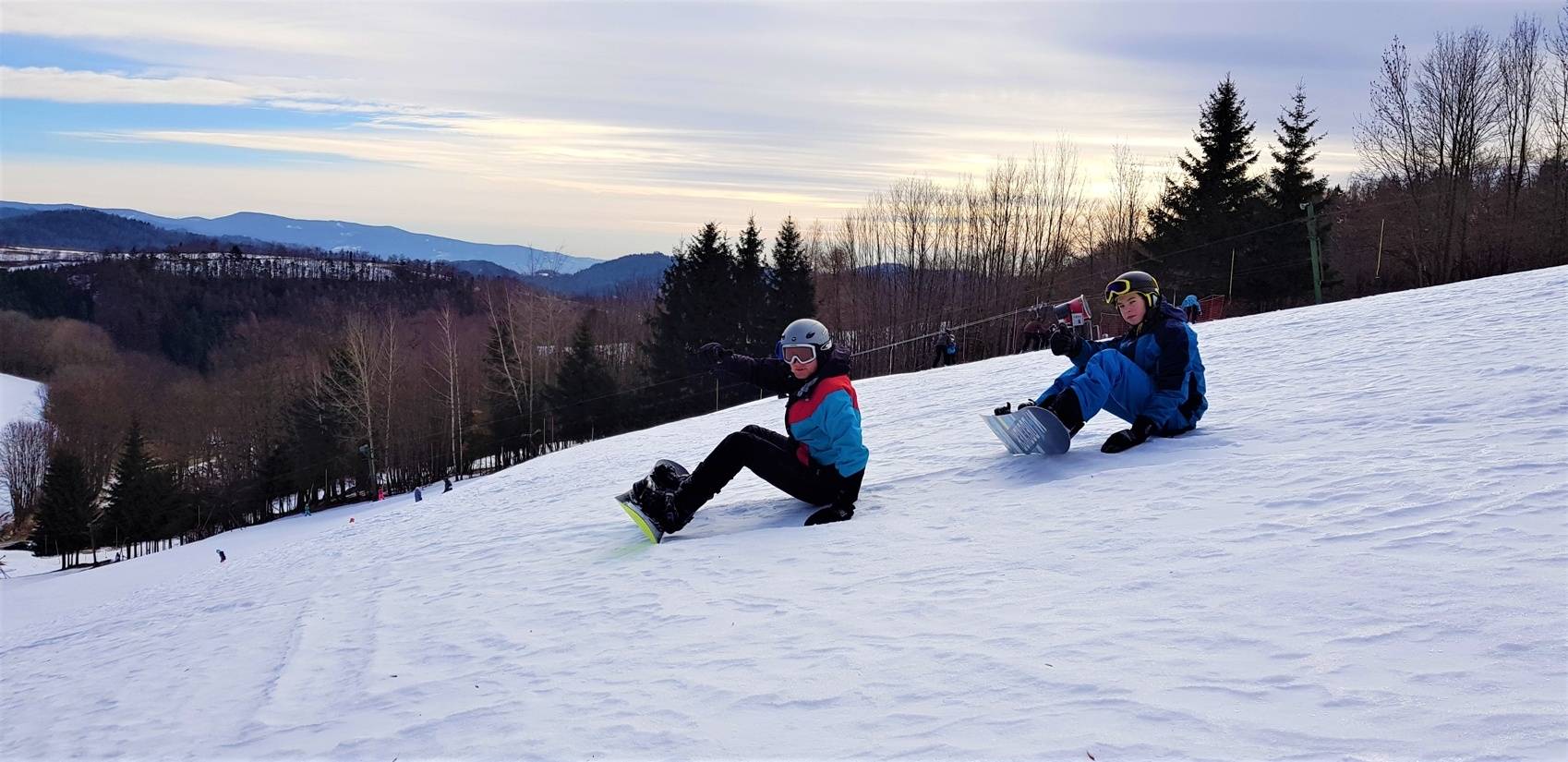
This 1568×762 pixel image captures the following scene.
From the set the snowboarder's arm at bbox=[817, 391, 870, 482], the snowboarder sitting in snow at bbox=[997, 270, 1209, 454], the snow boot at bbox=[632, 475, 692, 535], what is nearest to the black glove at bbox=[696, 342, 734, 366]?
the snowboarder's arm at bbox=[817, 391, 870, 482]

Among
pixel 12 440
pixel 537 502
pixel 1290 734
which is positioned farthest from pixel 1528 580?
pixel 12 440

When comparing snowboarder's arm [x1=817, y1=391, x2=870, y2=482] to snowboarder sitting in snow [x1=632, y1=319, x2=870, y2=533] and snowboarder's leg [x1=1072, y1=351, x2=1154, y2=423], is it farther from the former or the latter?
snowboarder's leg [x1=1072, y1=351, x2=1154, y2=423]

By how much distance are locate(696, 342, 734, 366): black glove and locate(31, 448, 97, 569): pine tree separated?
6610 centimetres

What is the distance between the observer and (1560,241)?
32.0 meters

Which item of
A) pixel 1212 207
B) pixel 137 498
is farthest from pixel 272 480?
pixel 1212 207

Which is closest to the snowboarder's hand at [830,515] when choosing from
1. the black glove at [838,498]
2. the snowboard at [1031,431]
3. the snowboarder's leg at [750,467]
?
the black glove at [838,498]

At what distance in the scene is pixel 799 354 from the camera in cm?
619

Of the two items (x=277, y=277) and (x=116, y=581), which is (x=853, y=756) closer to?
(x=116, y=581)

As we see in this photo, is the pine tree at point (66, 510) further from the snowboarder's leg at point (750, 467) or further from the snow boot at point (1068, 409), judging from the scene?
the snow boot at point (1068, 409)

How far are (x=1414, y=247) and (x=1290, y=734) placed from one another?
133ft

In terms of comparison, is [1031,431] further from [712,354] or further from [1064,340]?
[712,354]

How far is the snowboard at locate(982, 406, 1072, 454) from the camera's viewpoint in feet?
22.9

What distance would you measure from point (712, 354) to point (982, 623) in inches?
108

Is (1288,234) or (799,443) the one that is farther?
(1288,234)
